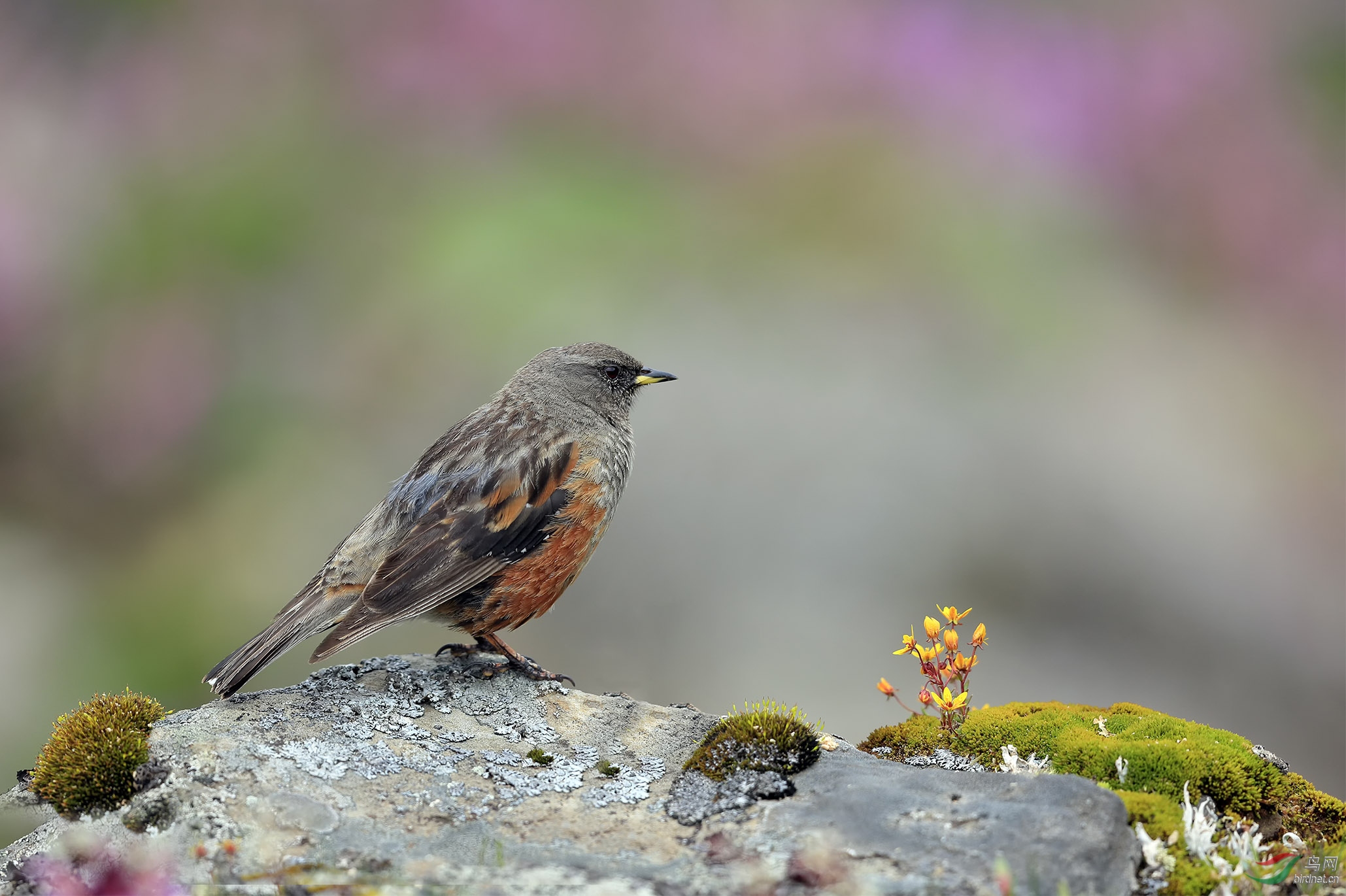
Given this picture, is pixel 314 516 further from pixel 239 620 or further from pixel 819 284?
pixel 819 284

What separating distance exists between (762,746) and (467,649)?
2594 millimetres

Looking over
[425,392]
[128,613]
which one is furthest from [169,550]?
[425,392]

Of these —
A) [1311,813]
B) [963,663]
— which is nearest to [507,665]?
[963,663]

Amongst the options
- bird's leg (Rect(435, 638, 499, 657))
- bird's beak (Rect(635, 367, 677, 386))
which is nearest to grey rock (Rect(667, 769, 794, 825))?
bird's leg (Rect(435, 638, 499, 657))

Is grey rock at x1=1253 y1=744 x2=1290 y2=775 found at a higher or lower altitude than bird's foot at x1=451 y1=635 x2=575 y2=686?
higher

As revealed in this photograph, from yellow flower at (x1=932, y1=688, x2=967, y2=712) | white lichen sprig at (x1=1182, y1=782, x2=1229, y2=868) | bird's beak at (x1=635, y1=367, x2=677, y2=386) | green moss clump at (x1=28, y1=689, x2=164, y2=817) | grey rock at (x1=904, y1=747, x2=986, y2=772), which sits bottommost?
green moss clump at (x1=28, y1=689, x2=164, y2=817)

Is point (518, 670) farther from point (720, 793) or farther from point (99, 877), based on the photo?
point (99, 877)

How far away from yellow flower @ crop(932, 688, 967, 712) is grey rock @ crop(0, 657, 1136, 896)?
59cm

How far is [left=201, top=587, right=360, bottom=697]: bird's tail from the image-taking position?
609 cm

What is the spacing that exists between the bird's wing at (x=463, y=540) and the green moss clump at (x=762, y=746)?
1.89 m

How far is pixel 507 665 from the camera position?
23.2 ft

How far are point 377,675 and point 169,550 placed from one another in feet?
23.4

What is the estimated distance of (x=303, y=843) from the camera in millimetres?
4789

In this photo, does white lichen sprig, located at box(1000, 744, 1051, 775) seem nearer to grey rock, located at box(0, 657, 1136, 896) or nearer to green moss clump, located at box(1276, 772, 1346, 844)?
grey rock, located at box(0, 657, 1136, 896)
